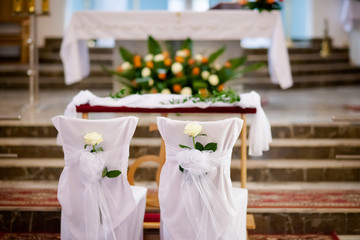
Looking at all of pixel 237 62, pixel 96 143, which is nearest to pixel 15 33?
pixel 237 62

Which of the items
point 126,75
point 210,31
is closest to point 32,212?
point 126,75

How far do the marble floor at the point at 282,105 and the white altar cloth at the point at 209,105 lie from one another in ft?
4.76

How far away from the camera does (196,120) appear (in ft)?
Result: 17.2

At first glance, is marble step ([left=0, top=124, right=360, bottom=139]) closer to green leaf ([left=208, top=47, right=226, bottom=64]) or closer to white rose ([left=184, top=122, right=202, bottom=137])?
green leaf ([left=208, top=47, right=226, bottom=64])

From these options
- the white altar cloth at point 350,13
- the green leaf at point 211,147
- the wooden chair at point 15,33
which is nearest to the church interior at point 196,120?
the green leaf at point 211,147

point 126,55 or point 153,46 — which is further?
point 126,55

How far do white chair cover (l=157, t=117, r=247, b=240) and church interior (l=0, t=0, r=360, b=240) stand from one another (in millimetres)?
55

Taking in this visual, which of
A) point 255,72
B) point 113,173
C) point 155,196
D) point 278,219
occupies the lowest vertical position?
point 278,219

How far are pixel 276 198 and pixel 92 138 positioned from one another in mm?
1821

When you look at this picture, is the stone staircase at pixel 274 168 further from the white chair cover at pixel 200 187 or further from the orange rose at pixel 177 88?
the white chair cover at pixel 200 187

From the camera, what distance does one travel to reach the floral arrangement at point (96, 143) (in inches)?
115

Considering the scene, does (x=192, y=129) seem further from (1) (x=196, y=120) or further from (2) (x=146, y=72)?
(2) (x=146, y=72)

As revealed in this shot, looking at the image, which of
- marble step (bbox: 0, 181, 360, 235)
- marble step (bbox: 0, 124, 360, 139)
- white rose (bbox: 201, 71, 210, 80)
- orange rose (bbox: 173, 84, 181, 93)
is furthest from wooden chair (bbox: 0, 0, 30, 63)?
marble step (bbox: 0, 181, 360, 235)

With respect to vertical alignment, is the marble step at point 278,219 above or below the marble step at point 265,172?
below
